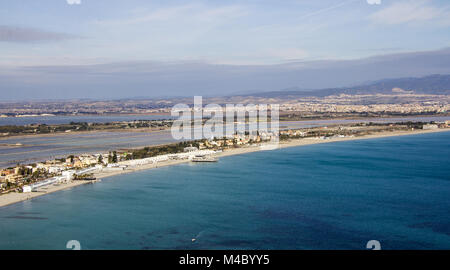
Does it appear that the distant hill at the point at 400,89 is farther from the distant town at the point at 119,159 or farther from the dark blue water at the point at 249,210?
the dark blue water at the point at 249,210

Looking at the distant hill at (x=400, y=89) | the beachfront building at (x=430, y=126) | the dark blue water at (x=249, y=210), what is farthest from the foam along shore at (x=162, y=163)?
the distant hill at (x=400, y=89)

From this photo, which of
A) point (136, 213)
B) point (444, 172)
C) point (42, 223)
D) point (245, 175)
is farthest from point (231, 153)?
point (42, 223)

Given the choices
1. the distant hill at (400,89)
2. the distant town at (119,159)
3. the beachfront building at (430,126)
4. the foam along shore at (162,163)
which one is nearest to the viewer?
the foam along shore at (162,163)

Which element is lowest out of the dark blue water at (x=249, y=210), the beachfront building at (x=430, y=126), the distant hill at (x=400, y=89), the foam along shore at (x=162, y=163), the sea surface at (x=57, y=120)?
the dark blue water at (x=249, y=210)

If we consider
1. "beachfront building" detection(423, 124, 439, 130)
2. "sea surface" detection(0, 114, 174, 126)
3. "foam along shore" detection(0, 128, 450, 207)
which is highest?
"sea surface" detection(0, 114, 174, 126)

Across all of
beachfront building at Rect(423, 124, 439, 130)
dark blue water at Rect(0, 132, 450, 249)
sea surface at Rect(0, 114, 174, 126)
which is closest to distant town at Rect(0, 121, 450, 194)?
dark blue water at Rect(0, 132, 450, 249)

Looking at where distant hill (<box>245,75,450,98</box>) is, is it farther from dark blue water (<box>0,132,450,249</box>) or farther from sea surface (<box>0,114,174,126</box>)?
dark blue water (<box>0,132,450,249</box>)

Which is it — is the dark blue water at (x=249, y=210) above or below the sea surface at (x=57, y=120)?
below

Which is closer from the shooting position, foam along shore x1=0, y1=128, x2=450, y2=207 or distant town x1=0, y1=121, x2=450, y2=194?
foam along shore x1=0, y1=128, x2=450, y2=207
